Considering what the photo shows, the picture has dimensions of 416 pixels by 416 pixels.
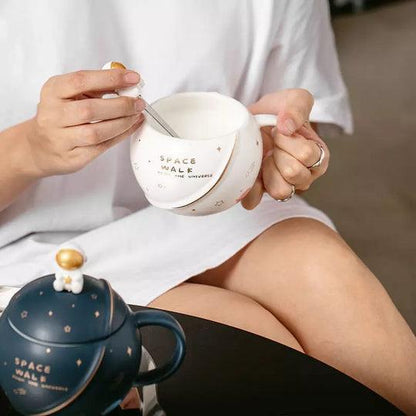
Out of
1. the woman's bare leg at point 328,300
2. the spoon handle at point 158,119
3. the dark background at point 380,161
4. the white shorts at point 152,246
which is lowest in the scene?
the dark background at point 380,161

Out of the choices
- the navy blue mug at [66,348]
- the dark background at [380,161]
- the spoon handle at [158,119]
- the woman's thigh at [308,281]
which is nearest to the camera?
the navy blue mug at [66,348]

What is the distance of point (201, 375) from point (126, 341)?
0.14 m

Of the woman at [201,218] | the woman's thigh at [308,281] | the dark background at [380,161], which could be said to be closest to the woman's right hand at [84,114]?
the woman at [201,218]

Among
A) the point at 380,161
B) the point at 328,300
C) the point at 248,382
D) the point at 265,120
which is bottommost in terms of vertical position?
the point at 380,161

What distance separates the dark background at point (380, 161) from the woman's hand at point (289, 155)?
2.63 ft

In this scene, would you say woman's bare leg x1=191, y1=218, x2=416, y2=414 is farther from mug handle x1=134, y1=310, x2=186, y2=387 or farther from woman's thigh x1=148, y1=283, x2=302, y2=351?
mug handle x1=134, y1=310, x2=186, y2=387

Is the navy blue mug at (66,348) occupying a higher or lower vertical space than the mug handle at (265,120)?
higher

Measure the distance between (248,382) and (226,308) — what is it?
209 mm

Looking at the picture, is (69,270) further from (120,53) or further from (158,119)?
(120,53)

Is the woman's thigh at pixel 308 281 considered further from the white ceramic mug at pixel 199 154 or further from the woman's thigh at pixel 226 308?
the white ceramic mug at pixel 199 154

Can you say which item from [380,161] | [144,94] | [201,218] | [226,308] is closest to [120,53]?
[144,94]

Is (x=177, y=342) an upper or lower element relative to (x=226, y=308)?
upper

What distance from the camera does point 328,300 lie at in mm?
1026

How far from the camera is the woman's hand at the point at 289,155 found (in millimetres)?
968
